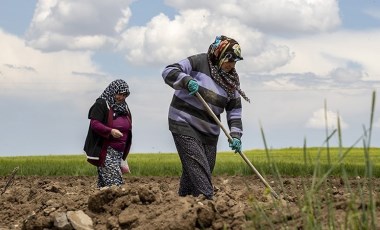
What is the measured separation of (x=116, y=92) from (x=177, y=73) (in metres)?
2.32

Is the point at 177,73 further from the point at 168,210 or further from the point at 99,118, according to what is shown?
the point at 99,118

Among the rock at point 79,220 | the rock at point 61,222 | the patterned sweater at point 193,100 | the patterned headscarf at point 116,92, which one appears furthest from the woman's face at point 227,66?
the patterned headscarf at point 116,92

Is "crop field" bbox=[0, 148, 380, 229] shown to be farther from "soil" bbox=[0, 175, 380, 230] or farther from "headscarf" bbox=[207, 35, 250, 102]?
"headscarf" bbox=[207, 35, 250, 102]

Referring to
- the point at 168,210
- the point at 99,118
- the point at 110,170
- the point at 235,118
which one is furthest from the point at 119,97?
the point at 168,210

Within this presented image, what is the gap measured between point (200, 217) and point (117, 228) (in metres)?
0.93

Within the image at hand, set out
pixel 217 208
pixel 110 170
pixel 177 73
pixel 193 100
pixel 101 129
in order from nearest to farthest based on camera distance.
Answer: pixel 217 208
pixel 177 73
pixel 193 100
pixel 101 129
pixel 110 170

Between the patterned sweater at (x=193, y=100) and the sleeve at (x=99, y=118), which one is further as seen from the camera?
the sleeve at (x=99, y=118)

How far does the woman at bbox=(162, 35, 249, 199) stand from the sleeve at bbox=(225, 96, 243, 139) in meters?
0.23

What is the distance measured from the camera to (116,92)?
30.7 feet

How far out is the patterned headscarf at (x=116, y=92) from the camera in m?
9.35

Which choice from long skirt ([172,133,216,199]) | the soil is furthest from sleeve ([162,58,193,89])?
the soil

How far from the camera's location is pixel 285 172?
14.9m

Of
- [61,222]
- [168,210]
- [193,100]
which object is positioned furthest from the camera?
[193,100]

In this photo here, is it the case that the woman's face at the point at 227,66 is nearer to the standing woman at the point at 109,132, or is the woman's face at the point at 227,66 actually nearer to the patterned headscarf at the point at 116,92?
the standing woman at the point at 109,132
